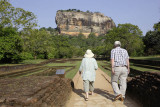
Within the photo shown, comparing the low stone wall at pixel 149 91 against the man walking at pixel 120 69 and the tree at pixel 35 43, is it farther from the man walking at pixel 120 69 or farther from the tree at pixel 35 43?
the tree at pixel 35 43

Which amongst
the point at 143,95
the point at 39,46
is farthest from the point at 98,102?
the point at 39,46

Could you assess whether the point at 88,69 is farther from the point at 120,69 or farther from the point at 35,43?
the point at 35,43

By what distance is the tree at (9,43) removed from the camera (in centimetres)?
2188

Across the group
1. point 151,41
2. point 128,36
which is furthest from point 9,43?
point 151,41

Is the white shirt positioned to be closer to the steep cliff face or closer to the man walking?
the man walking

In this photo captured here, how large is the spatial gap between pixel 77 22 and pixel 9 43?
119 m

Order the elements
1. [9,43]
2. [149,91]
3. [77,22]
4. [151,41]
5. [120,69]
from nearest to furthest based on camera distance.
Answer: [149,91] → [120,69] → [9,43] → [151,41] → [77,22]

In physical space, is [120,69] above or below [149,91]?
above

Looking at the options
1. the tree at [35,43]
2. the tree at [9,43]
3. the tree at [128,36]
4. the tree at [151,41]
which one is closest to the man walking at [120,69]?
the tree at [9,43]

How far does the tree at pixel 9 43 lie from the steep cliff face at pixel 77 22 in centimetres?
11500

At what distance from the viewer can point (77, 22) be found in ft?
453

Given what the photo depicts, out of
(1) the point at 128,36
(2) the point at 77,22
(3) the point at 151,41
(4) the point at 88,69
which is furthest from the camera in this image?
(2) the point at 77,22

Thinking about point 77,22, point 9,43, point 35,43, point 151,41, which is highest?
point 77,22

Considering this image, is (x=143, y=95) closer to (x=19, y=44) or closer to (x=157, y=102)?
(x=157, y=102)
